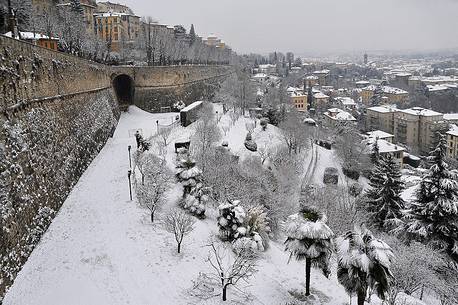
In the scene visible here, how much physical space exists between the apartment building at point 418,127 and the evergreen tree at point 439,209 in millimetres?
48307

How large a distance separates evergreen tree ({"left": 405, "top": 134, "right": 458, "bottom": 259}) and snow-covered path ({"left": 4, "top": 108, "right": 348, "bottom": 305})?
26.7 ft

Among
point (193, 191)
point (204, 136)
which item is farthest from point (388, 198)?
point (193, 191)

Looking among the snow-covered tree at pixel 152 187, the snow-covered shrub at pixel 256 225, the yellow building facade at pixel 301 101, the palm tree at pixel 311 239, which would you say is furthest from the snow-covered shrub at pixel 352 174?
the yellow building facade at pixel 301 101

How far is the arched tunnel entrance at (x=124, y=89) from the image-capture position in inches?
1766

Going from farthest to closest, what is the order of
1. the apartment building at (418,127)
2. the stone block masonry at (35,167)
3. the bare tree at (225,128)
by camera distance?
the apartment building at (418,127), the bare tree at (225,128), the stone block masonry at (35,167)

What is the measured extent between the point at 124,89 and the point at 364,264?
130 feet

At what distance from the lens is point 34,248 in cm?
1488

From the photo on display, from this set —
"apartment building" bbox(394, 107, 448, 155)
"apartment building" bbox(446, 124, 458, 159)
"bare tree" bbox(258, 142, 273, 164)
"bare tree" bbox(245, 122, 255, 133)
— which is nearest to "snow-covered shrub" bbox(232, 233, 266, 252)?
"bare tree" bbox(258, 142, 273, 164)

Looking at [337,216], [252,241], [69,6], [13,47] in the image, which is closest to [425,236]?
[337,216]

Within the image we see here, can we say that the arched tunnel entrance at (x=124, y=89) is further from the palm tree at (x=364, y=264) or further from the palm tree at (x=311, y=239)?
the palm tree at (x=364, y=264)

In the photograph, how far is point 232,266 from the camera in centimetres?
1430

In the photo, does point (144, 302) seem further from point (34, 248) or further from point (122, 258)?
point (34, 248)

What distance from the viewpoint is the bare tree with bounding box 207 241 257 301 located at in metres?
13.8

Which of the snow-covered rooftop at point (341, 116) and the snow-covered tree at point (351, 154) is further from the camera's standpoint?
the snow-covered rooftop at point (341, 116)
